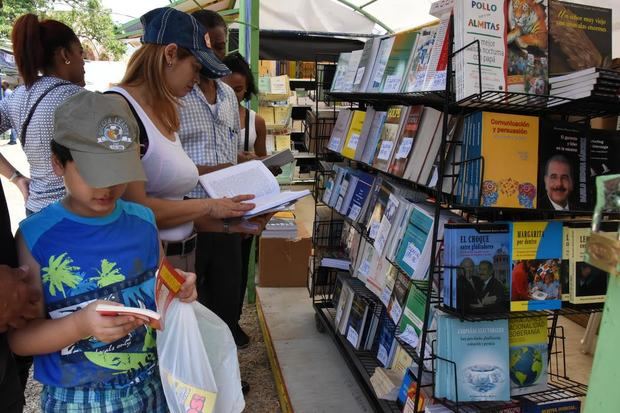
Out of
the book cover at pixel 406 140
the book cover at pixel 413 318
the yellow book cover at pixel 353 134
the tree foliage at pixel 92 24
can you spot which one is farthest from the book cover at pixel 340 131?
the tree foliage at pixel 92 24

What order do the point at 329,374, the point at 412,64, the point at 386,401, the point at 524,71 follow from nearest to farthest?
the point at 524,71 → the point at 412,64 → the point at 386,401 → the point at 329,374

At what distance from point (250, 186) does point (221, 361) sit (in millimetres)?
688

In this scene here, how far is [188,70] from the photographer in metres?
1.54

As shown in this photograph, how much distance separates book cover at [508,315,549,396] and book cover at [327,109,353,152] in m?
1.49

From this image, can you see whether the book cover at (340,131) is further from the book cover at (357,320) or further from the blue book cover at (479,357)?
the blue book cover at (479,357)

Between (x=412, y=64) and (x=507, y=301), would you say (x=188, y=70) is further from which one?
(x=507, y=301)

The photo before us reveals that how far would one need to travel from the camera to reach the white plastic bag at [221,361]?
4.22 ft

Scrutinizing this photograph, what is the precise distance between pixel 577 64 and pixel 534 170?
388 millimetres

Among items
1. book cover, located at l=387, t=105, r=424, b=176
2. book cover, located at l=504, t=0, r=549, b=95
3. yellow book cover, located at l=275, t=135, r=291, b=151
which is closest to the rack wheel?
book cover, located at l=387, t=105, r=424, b=176

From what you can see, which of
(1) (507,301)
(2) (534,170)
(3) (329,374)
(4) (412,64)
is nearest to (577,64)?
(2) (534,170)

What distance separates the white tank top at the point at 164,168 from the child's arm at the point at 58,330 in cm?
48

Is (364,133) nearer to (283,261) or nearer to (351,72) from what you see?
(351,72)

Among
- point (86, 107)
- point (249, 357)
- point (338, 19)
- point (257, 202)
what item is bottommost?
point (249, 357)

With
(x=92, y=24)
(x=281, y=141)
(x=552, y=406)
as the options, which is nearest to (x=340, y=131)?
(x=552, y=406)
